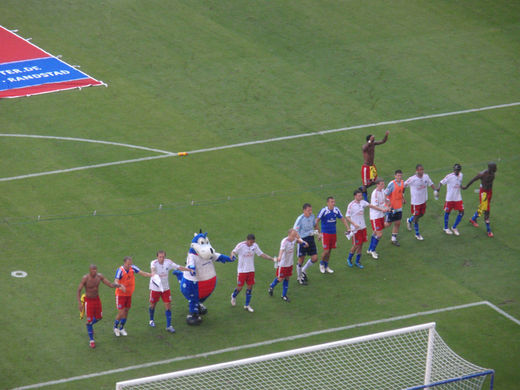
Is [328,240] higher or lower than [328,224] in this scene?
lower

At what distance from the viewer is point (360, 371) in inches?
706

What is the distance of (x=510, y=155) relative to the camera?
27.3m

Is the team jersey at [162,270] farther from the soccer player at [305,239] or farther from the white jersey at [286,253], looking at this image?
the soccer player at [305,239]

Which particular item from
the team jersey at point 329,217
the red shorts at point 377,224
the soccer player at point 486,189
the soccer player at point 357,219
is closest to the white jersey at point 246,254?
the team jersey at point 329,217

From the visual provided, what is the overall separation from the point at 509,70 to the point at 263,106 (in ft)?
32.5

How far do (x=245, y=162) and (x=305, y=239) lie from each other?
6.16 meters

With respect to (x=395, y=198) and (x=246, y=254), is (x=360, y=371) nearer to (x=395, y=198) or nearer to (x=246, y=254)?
(x=246, y=254)

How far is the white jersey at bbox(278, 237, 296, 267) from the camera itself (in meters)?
19.8

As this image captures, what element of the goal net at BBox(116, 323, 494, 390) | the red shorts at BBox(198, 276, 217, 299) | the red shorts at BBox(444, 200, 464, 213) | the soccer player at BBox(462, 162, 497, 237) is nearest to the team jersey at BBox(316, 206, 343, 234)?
the red shorts at BBox(198, 276, 217, 299)

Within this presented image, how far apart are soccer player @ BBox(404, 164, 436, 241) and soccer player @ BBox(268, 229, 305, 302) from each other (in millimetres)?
4245

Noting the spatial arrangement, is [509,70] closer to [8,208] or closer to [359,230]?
[359,230]

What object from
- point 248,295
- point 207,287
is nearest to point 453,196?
point 248,295

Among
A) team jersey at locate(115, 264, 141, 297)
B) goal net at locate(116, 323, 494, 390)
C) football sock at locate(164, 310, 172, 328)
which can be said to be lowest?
goal net at locate(116, 323, 494, 390)

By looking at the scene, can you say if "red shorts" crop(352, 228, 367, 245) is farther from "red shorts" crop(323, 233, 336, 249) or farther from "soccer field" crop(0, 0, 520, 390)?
"soccer field" crop(0, 0, 520, 390)
